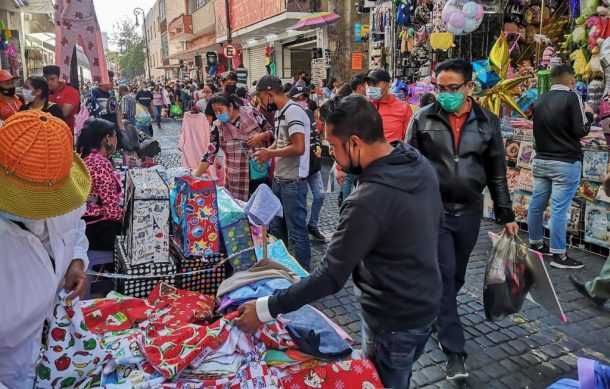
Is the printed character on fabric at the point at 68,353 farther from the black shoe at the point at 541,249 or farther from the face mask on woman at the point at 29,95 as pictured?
the face mask on woman at the point at 29,95

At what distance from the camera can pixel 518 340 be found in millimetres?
3516

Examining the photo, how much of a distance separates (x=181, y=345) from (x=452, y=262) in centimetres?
167

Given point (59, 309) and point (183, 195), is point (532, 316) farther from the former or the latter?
point (59, 309)

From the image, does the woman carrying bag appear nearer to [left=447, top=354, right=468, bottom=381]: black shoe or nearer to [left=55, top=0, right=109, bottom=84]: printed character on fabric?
[left=55, top=0, right=109, bottom=84]: printed character on fabric

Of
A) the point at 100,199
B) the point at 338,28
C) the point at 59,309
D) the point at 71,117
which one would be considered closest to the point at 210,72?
the point at 338,28

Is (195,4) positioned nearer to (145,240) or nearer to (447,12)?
(447,12)

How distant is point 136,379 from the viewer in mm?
2168

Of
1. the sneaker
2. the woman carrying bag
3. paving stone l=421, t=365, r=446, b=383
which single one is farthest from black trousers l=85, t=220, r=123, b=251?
the sneaker

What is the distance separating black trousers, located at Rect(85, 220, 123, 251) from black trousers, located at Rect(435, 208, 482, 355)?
2433mm

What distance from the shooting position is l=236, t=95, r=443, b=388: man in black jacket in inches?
71.8

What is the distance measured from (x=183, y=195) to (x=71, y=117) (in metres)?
3.94

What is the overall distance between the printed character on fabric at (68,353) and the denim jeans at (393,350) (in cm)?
125

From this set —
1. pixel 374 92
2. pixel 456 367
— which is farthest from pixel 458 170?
pixel 374 92

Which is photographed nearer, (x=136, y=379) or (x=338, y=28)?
(x=136, y=379)
